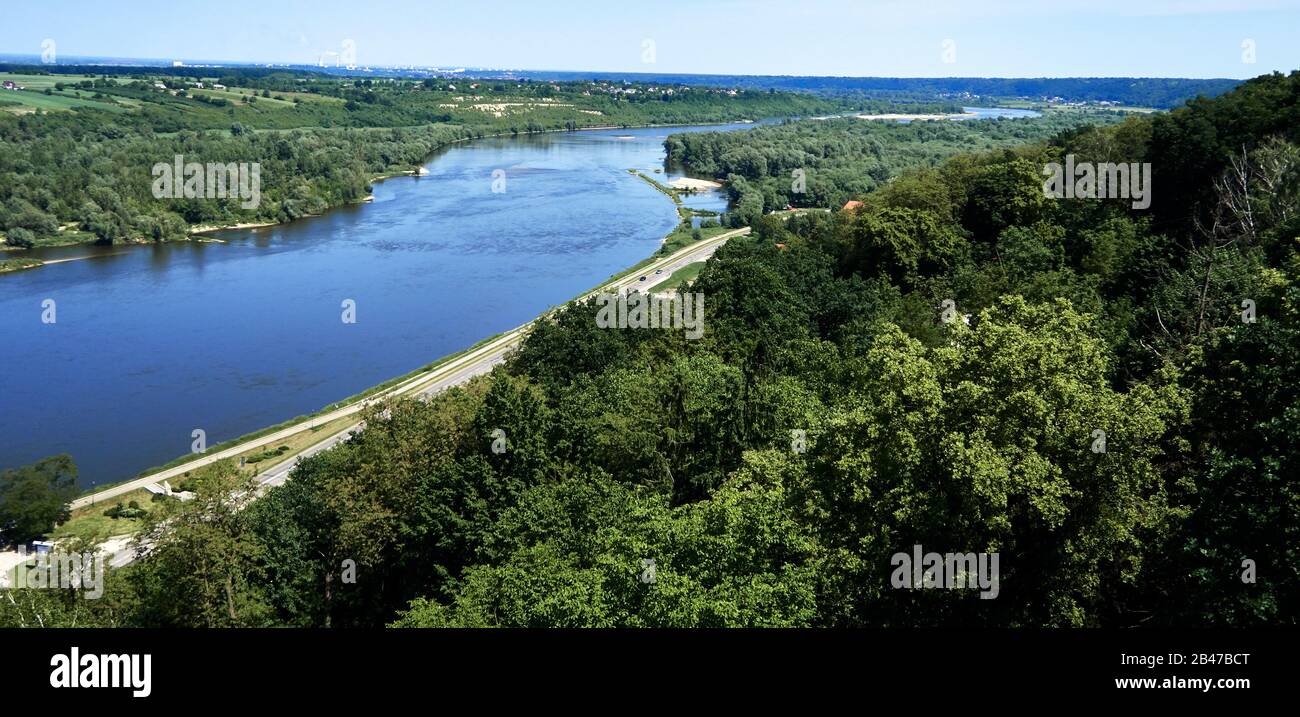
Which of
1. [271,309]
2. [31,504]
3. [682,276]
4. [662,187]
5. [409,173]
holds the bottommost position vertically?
[31,504]

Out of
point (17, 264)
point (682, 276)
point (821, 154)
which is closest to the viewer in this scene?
point (682, 276)

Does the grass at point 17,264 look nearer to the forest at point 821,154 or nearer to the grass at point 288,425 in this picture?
the grass at point 288,425

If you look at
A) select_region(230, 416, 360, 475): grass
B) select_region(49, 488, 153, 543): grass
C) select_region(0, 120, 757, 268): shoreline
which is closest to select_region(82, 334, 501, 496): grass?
select_region(230, 416, 360, 475): grass

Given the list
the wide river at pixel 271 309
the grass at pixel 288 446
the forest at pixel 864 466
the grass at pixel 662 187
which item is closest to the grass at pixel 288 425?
the grass at pixel 288 446

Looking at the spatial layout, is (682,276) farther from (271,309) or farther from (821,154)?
(821,154)

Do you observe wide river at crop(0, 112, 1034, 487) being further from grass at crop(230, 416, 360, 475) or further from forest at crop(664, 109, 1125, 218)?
forest at crop(664, 109, 1125, 218)

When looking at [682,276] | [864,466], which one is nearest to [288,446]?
[864,466]
